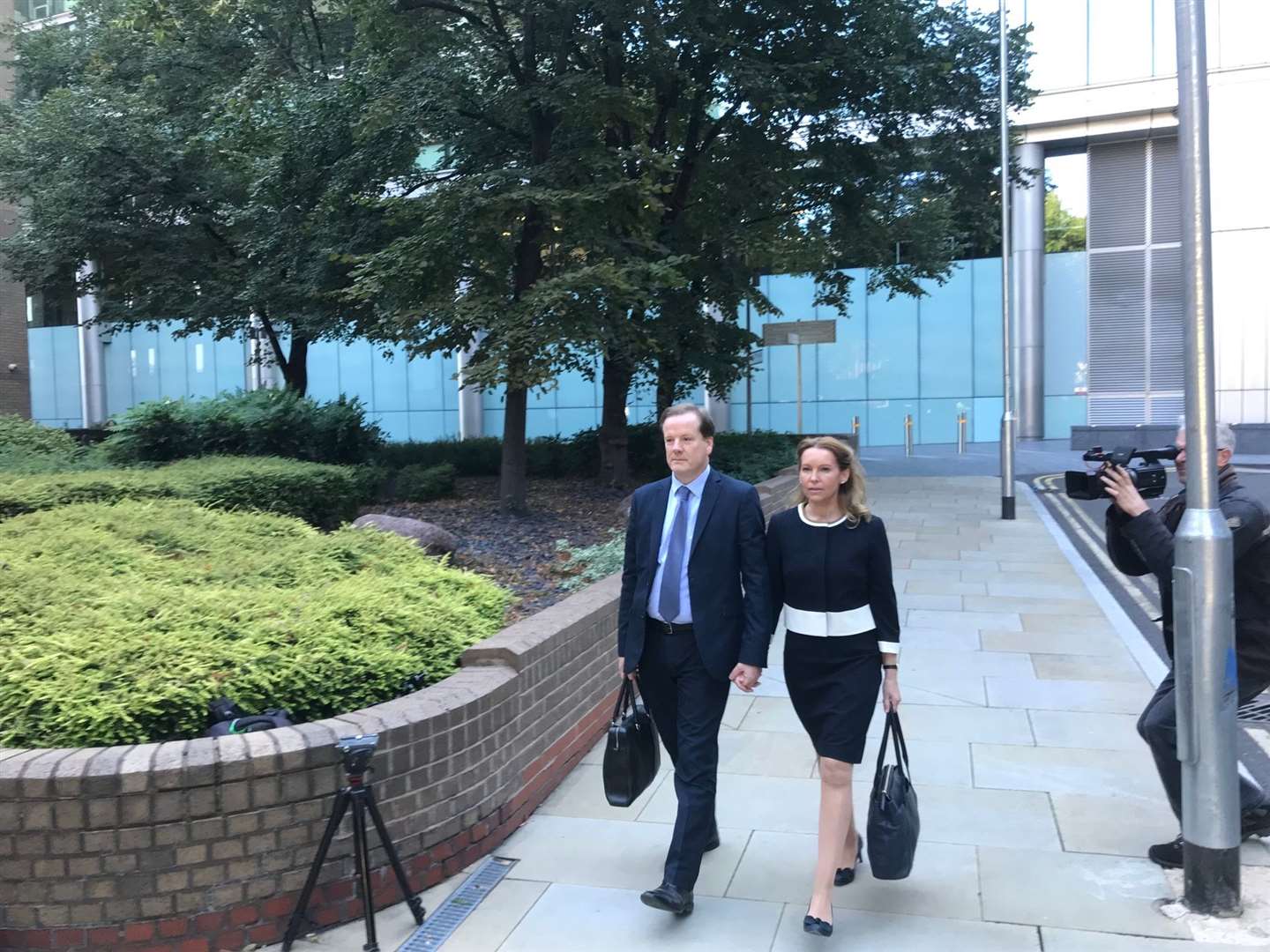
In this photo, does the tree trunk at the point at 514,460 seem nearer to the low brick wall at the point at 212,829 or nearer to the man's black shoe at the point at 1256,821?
the low brick wall at the point at 212,829

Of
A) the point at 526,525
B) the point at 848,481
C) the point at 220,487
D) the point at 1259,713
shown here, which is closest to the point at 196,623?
the point at 848,481

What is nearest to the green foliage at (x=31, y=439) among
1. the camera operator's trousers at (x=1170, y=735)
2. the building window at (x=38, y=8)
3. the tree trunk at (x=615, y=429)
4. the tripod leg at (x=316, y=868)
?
the tree trunk at (x=615, y=429)

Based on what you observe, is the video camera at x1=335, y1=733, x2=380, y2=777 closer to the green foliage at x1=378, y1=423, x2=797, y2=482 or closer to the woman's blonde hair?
the woman's blonde hair

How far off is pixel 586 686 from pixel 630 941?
7.43 feet

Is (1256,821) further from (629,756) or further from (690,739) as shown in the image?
(629,756)

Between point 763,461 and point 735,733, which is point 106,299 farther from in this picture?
point 735,733

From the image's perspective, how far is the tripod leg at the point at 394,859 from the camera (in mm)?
3693

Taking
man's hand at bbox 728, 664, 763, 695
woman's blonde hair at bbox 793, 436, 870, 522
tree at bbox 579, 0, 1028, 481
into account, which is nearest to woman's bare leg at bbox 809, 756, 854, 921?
man's hand at bbox 728, 664, 763, 695

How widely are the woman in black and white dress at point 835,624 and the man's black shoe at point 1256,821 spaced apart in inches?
70.4

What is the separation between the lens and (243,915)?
375 centimetres

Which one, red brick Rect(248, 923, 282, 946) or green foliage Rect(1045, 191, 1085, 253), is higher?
green foliage Rect(1045, 191, 1085, 253)

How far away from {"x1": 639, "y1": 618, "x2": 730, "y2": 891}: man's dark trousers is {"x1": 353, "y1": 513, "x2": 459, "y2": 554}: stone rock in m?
4.71

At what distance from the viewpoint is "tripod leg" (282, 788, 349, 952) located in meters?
3.65

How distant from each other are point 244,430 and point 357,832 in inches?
432
